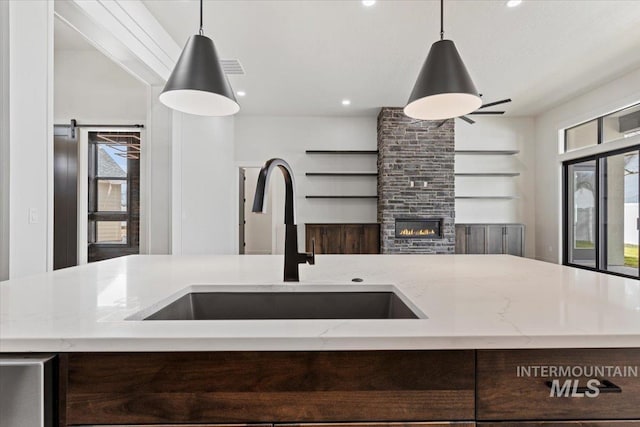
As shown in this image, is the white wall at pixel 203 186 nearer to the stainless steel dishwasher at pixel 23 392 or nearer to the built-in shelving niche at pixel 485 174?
the stainless steel dishwasher at pixel 23 392

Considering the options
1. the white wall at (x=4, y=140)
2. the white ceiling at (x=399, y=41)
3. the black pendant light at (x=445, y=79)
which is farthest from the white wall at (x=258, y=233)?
the black pendant light at (x=445, y=79)

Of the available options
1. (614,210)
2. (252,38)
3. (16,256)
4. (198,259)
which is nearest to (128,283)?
(198,259)

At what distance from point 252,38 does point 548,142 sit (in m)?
5.70

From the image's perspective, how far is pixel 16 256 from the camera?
1.94 metres

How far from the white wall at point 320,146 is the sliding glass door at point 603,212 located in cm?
341

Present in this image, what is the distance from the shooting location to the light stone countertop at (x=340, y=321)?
629 millimetres

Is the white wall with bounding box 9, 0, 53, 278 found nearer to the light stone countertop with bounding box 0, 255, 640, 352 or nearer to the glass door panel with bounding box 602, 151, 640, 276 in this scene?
the light stone countertop with bounding box 0, 255, 640, 352

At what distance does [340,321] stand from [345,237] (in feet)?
17.5

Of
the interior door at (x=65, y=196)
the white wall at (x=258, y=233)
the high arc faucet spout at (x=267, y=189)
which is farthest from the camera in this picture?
the white wall at (x=258, y=233)

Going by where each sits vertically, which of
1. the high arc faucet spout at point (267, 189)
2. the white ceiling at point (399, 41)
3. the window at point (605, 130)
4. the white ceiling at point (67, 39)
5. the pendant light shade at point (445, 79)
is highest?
the white ceiling at point (67, 39)

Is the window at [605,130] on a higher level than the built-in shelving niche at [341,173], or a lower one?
higher

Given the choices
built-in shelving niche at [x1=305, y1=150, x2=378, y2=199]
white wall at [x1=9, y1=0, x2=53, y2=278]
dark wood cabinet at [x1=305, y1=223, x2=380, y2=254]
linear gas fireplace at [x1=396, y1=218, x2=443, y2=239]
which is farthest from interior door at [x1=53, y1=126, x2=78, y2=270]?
linear gas fireplace at [x1=396, y1=218, x2=443, y2=239]

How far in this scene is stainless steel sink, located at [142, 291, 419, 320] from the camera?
44.9 inches

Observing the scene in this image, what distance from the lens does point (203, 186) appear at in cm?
499
